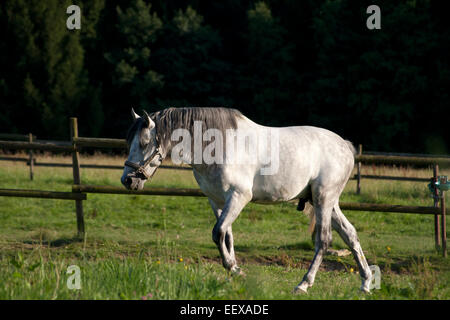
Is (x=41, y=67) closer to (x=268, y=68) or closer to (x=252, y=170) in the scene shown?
(x=268, y=68)

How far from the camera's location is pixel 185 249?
781cm

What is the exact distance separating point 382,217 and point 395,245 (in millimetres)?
2165

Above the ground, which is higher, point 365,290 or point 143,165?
point 143,165

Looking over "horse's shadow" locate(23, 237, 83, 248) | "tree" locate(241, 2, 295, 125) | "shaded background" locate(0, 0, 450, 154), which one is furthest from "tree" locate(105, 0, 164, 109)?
"horse's shadow" locate(23, 237, 83, 248)

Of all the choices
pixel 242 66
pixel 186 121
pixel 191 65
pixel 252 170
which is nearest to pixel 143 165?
pixel 186 121

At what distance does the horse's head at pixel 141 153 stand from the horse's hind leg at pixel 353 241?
1.85 meters

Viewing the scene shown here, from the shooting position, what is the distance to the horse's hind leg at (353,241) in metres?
5.29

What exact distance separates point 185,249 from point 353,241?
10.0ft

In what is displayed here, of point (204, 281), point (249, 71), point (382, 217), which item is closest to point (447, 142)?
point (249, 71)

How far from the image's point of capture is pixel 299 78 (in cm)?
3080
